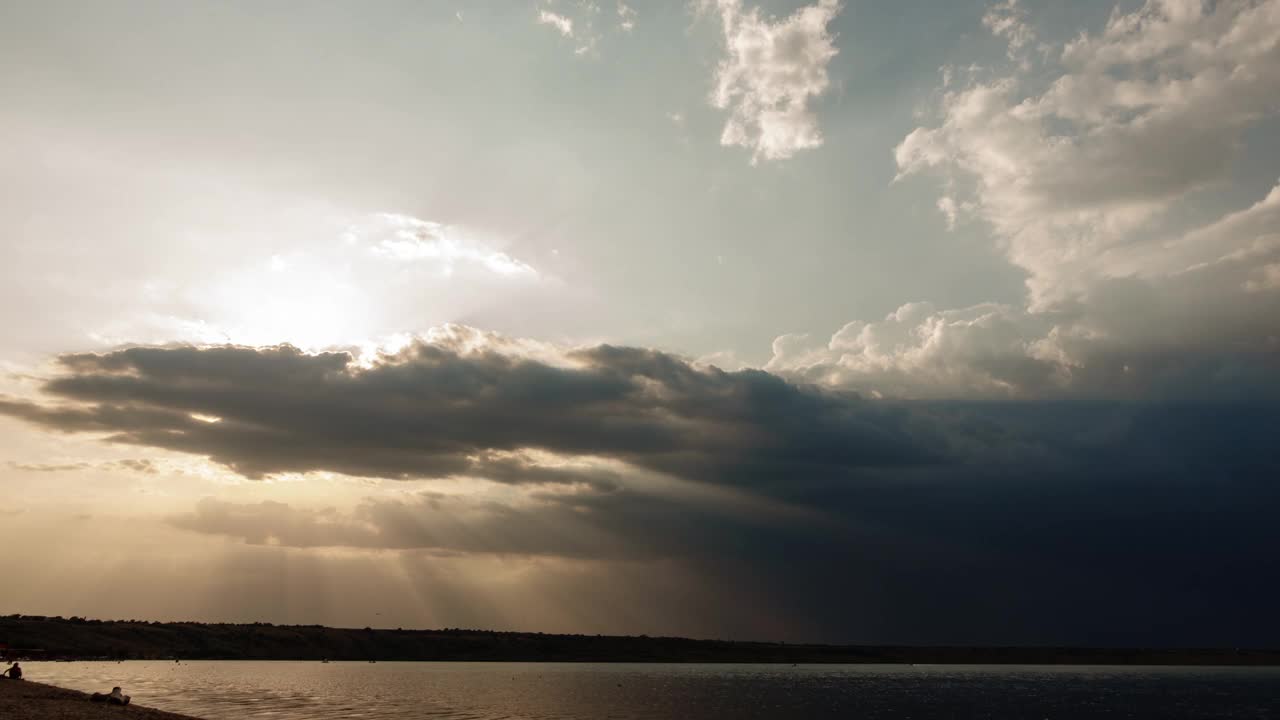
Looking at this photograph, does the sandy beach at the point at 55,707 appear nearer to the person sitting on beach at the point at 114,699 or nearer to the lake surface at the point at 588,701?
the person sitting on beach at the point at 114,699

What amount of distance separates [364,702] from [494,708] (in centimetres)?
1813

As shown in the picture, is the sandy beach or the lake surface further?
the lake surface

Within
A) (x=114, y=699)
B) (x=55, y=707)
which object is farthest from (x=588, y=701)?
(x=55, y=707)

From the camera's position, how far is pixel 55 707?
73812 mm

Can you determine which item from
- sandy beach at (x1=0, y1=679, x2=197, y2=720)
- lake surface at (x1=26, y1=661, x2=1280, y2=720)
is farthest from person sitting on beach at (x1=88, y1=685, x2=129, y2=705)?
lake surface at (x1=26, y1=661, x2=1280, y2=720)

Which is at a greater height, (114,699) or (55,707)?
(114,699)

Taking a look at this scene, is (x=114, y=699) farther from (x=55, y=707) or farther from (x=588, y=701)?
(x=588, y=701)

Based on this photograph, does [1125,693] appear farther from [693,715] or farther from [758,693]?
[693,715]

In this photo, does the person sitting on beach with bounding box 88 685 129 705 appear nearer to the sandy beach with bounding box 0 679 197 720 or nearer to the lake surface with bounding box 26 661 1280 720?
the sandy beach with bounding box 0 679 197 720

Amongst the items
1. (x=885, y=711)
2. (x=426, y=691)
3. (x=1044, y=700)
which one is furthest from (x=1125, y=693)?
(x=426, y=691)

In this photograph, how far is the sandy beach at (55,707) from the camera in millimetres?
65812

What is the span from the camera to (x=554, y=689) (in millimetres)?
161625

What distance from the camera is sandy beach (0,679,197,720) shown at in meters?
65.8

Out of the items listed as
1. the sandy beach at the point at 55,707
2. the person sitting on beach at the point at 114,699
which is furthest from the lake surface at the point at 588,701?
the sandy beach at the point at 55,707
